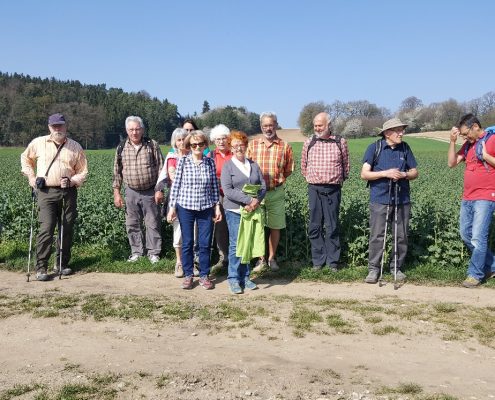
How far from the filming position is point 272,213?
7543 mm

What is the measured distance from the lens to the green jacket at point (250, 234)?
6660mm

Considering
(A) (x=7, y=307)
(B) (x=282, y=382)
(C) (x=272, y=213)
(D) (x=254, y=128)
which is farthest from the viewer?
(D) (x=254, y=128)

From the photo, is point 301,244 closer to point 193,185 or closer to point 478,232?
point 193,185

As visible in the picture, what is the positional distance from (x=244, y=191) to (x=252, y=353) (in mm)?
2596

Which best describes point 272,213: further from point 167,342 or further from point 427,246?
point 167,342

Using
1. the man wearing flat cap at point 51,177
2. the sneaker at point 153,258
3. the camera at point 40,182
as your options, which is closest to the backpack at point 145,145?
the man wearing flat cap at point 51,177

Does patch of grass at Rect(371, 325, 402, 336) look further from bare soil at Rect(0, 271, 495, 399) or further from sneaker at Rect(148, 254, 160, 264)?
sneaker at Rect(148, 254, 160, 264)

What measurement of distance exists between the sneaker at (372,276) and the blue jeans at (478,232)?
130 centimetres

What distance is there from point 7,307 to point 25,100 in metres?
87.6

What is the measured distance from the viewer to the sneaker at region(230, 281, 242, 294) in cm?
667

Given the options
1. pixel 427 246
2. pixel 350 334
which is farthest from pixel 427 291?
pixel 350 334

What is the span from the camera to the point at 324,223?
24.9ft

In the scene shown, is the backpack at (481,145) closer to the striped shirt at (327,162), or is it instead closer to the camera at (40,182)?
the striped shirt at (327,162)

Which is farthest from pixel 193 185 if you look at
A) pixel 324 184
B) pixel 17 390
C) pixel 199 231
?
pixel 17 390
